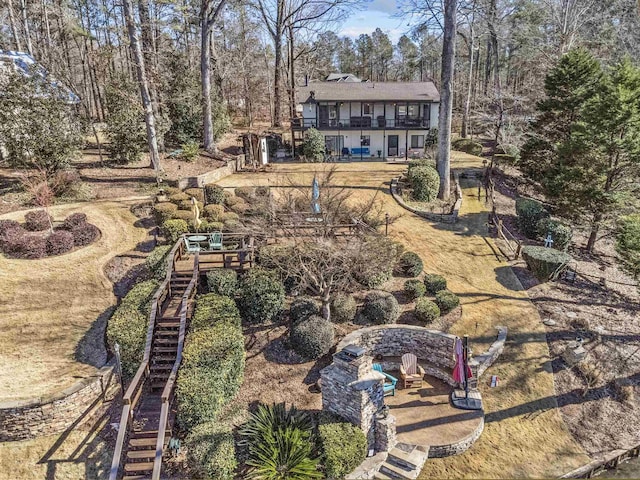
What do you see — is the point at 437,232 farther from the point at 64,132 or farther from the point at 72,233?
the point at 64,132

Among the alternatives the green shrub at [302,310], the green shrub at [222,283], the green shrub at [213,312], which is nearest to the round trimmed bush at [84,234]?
the green shrub at [222,283]

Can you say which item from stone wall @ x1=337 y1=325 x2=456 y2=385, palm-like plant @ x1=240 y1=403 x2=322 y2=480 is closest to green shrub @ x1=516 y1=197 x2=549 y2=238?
stone wall @ x1=337 y1=325 x2=456 y2=385

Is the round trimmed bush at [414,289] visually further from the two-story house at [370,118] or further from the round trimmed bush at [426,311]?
the two-story house at [370,118]

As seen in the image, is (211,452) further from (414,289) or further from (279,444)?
(414,289)

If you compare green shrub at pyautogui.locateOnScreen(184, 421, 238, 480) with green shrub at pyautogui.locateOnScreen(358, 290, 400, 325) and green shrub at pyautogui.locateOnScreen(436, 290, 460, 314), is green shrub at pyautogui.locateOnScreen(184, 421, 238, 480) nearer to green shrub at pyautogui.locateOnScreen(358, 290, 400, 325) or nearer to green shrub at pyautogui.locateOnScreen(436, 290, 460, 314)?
green shrub at pyautogui.locateOnScreen(358, 290, 400, 325)

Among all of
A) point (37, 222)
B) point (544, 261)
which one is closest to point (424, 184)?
point (544, 261)

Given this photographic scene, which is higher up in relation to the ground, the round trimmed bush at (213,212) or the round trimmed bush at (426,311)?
the round trimmed bush at (213,212)
